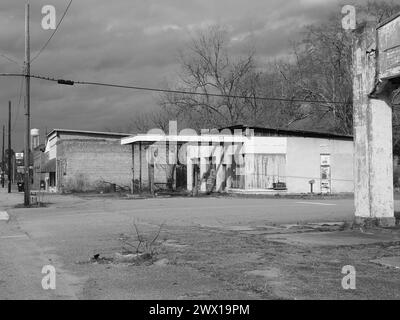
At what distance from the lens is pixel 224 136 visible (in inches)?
1577

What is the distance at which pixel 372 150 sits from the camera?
603 inches

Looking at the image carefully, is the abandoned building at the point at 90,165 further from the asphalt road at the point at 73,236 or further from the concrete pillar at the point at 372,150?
the concrete pillar at the point at 372,150

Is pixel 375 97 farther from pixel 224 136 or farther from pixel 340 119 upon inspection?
pixel 340 119

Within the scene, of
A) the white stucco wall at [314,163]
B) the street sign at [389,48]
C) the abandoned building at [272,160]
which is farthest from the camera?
the white stucco wall at [314,163]

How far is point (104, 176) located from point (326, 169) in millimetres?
23827

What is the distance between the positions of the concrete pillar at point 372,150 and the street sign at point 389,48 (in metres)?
0.31

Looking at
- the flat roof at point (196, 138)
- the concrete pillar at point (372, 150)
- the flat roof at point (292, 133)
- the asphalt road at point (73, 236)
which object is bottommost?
the asphalt road at point (73, 236)

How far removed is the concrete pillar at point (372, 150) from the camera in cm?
1527

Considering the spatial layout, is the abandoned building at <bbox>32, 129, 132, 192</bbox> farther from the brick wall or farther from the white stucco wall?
the white stucco wall

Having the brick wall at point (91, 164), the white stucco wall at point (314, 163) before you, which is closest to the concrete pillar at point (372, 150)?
the white stucco wall at point (314, 163)

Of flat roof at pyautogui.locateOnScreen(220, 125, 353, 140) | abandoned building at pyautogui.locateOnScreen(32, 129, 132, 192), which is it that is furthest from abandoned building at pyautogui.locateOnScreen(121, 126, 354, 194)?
abandoned building at pyautogui.locateOnScreen(32, 129, 132, 192)

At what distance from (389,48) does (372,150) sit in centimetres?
277

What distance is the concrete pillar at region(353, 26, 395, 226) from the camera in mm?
15266

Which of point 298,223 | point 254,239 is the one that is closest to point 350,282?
point 254,239
